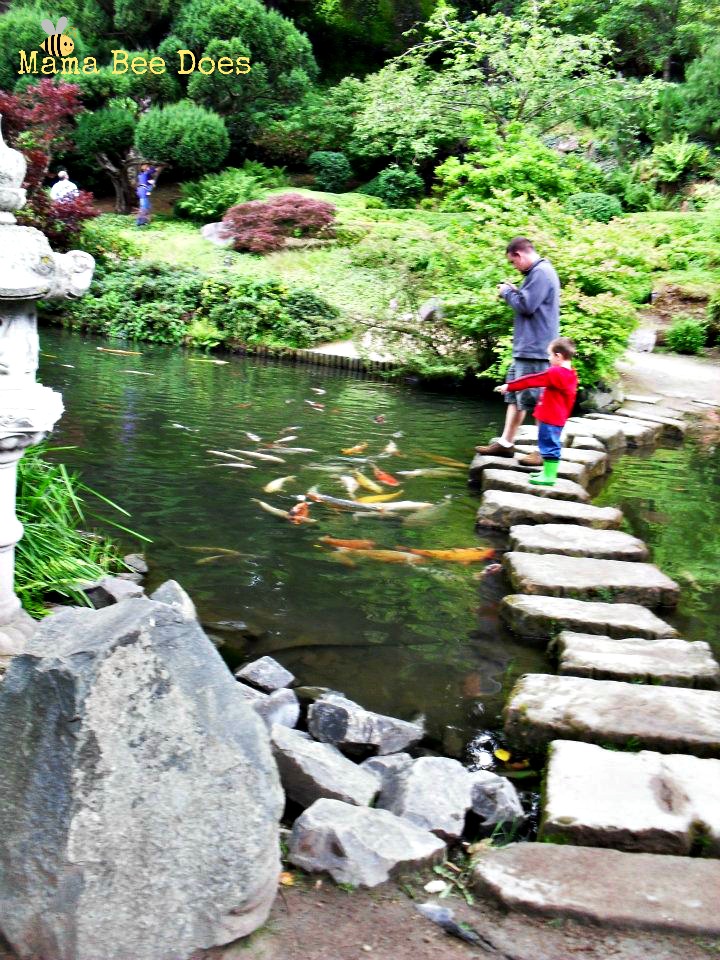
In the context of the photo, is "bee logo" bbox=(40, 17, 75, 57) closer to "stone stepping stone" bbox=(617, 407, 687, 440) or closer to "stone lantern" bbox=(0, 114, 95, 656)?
"stone stepping stone" bbox=(617, 407, 687, 440)

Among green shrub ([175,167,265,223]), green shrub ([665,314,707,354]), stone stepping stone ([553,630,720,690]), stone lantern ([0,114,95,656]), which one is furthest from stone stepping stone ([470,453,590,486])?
green shrub ([175,167,265,223])

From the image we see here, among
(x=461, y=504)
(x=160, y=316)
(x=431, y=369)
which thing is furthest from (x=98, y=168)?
(x=461, y=504)

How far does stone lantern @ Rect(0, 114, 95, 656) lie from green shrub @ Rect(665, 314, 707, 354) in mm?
13618

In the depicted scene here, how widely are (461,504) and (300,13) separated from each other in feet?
95.8

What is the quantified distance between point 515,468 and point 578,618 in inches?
121

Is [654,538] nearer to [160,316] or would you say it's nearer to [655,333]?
[655,333]

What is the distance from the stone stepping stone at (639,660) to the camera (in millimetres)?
3850

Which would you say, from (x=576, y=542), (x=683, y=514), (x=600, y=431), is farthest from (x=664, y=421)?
(x=576, y=542)

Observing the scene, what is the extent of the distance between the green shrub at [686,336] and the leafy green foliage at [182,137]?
526 inches

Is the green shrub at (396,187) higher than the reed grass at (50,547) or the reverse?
higher

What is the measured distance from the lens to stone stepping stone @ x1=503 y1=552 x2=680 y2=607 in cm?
486

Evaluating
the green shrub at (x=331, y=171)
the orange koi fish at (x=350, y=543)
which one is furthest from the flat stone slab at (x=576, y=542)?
the green shrub at (x=331, y=171)

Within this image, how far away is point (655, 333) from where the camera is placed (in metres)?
16.2

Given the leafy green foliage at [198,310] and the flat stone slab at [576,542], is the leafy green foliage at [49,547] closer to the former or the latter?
the flat stone slab at [576,542]
